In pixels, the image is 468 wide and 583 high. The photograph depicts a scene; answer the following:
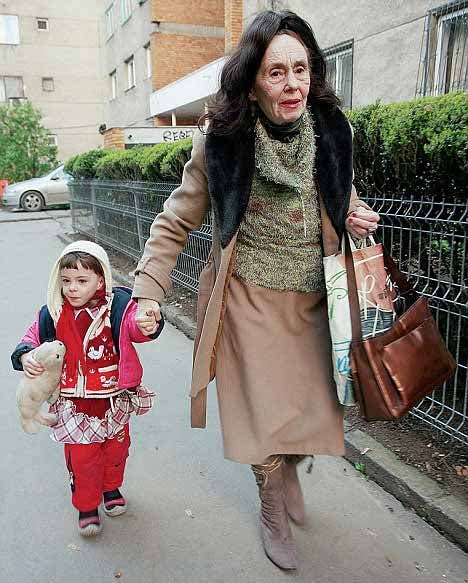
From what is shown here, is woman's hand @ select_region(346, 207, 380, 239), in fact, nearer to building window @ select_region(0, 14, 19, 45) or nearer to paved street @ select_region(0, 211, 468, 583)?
paved street @ select_region(0, 211, 468, 583)

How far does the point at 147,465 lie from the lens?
3.23 metres

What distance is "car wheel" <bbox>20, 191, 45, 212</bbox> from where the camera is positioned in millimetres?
18922

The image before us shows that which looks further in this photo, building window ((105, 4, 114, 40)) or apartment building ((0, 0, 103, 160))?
apartment building ((0, 0, 103, 160))

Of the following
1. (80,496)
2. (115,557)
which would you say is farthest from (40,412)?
(115,557)

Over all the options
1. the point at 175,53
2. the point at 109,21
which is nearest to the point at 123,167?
the point at 175,53

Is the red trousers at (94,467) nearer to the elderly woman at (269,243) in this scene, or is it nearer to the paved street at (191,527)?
the paved street at (191,527)

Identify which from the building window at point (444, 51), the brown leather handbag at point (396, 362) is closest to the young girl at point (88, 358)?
the brown leather handbag at point (396, 362)

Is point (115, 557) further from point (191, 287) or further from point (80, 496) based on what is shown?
point (191, 287)

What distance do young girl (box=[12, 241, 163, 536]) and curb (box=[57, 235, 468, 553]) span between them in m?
1.28

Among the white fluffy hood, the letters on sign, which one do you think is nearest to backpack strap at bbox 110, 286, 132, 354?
the white fluffy hood

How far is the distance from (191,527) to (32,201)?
1817cm

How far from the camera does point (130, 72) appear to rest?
935 inches

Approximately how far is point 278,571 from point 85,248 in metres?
1.58

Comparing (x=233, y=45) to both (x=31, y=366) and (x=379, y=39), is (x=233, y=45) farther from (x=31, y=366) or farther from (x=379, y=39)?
(x=379, y=39)
